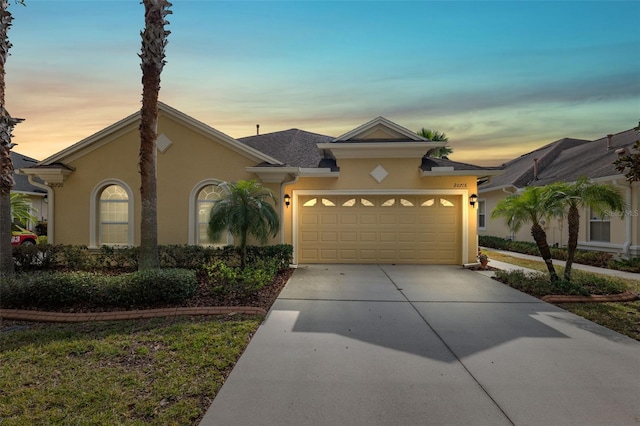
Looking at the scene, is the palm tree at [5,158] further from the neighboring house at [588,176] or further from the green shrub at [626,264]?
the green shrub at [626,264]

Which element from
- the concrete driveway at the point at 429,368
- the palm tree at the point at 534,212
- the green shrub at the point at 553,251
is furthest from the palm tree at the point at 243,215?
the green shrub at the point at 553,251

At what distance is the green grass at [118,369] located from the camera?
119 inches

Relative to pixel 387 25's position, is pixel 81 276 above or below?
below

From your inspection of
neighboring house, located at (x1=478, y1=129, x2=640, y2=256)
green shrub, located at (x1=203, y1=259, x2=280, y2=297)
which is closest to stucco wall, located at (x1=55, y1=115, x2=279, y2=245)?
green shrub, located at (x1=203, y1=259, x2=280, y2=297)

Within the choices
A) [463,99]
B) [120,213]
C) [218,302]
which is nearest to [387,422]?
[218,302]

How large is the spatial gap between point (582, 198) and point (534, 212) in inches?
39.7

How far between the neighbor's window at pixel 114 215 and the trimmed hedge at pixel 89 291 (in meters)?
Result: 4.52

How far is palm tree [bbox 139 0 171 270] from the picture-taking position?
24.4ft

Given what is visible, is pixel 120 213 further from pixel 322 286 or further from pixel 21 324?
pixel 322 286

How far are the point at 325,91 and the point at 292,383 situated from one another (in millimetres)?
12188

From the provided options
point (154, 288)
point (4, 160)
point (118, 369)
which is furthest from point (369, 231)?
point (4, 160)

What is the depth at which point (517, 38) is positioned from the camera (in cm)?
1006

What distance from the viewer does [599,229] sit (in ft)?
43.1

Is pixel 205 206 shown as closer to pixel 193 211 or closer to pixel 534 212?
pixel 193 211
